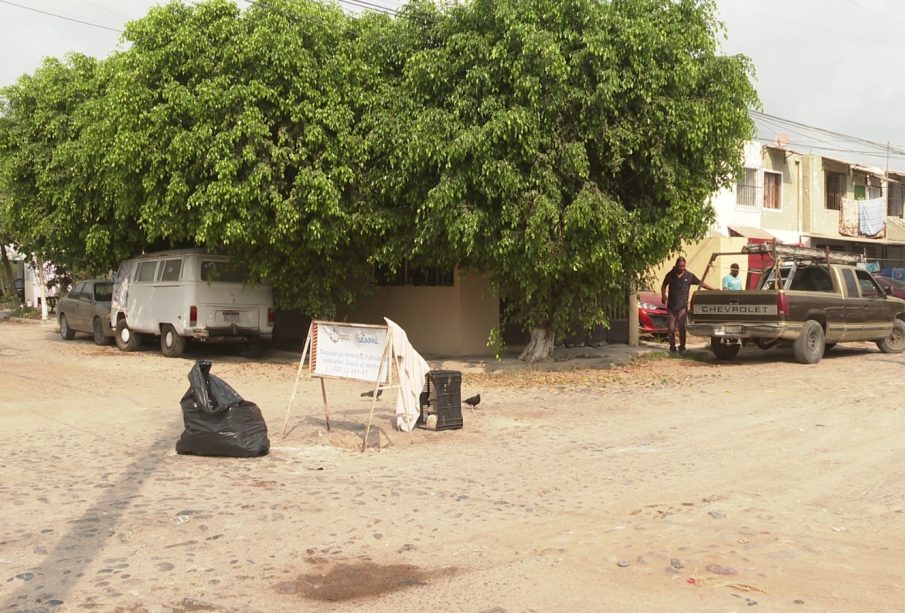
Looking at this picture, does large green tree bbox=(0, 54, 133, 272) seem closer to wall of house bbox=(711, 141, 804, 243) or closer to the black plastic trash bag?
the black plastic trash bag

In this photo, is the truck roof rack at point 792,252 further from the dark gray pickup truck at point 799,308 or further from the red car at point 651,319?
the red car at point 651,319

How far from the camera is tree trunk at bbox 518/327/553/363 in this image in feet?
53.5

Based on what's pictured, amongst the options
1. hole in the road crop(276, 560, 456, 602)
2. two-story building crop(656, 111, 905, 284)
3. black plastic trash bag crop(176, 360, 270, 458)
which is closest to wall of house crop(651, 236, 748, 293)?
two-story building crop(656, 111, 905, 284)

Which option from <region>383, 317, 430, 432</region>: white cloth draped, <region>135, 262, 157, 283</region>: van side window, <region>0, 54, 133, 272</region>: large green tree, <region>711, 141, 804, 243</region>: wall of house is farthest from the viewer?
<region>711, 141, 804, 243</region>: wall of house

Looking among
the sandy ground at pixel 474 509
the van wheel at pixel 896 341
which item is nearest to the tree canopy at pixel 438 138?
the sandy ground at pixel 474 509

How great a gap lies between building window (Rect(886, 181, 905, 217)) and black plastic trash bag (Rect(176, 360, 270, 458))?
35.7 meters

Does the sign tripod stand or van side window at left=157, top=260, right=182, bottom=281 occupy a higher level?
van side window at left=157, top=260, right=182, bottom=281

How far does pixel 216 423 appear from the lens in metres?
8.52

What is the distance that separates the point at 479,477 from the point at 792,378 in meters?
8.47

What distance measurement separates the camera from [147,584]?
16.7 feet

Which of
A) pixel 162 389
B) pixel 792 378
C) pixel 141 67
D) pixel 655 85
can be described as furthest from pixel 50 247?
pixel 792 378

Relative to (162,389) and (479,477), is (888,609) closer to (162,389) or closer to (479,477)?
(479,477)

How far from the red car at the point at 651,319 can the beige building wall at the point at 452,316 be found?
418cm

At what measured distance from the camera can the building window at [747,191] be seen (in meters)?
30.1
